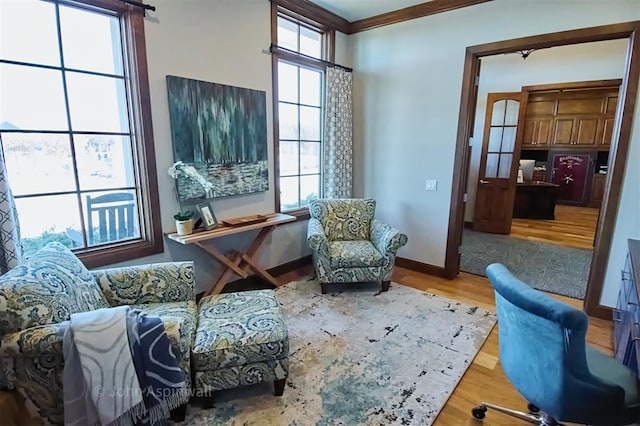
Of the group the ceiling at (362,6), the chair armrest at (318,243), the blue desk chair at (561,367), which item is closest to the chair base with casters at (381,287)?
the chair armrest at (318,243)

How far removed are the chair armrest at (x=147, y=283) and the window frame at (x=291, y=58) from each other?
60.7 inches

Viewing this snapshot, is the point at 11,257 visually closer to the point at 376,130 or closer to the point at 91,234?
the point at 91,234

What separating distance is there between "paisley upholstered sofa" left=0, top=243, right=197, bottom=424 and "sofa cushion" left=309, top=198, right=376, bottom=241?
1845 millimetres

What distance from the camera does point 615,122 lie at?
2.66 meters

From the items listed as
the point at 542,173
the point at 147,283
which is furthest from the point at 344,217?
the point at 542,173

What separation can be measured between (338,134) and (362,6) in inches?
52.7

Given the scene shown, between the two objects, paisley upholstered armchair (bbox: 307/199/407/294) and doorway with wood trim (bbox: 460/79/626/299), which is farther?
doorway with wood trim (bbox: 460/79/626/299)

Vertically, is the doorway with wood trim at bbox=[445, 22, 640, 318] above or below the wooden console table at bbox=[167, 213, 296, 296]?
above

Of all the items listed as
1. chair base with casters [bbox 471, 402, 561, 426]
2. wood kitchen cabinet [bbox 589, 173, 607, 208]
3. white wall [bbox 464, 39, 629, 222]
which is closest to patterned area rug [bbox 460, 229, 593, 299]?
white wall [bbox 464, 39, 629, 222]

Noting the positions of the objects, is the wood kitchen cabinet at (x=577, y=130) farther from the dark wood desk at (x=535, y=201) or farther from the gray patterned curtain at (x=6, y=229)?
the gray patterned curtain at (x=6, y=229)

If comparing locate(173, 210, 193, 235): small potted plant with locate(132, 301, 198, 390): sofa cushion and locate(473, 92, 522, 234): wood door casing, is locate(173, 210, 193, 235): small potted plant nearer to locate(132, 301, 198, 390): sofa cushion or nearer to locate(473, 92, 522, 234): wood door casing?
locate(132, 301, 198, 390): sofa cushion

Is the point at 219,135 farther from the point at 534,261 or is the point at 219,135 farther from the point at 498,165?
the point at 498,165

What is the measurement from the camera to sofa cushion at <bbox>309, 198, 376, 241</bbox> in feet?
11.5

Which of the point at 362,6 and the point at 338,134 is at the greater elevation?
the point at 362,6
